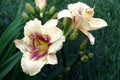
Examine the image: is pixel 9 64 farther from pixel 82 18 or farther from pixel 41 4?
pixel 82 18

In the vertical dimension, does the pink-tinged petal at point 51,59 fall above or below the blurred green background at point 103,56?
above

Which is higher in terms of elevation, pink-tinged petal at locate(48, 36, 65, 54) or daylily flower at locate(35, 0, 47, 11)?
daylily flower at locate(35, 0, 47, 11)

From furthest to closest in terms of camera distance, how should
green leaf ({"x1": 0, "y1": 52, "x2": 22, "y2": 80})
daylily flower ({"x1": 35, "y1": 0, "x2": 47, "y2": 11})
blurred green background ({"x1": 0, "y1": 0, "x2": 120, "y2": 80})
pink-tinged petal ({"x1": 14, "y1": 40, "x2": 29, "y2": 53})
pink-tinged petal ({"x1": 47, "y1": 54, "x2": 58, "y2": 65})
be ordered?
blurred green background ({"x1": 0, "y1": 0, "x2": 120, "y2": 80})
green leaf ({"x1": 0, "y1": 52, "x2": 22, "y2": 80})
daylily flower ({"x1": 35, "y1": 0, "x2": 47, "y2": 11})
pink-tinged petal ({"x1": 14, "y1": 40, "x2": 29, "y2": 53})
pink-tinged petal ({"x1": 47, "y1": 54, "x2": 58, "y2": 65})

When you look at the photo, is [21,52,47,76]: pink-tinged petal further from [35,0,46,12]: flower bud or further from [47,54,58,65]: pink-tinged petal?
[35,0,46,12]: flower bud

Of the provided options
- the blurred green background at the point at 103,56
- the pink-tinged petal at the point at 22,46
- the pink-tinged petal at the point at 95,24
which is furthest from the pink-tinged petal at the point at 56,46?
the blurred green background at the point at 103,56

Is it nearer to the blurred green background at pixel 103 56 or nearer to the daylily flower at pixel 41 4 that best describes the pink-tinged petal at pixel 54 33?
the daylily flower at pixel 41 4

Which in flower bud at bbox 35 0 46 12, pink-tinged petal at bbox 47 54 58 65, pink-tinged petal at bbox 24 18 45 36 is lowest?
pink-tinged petal at bbox 47 54 58 65

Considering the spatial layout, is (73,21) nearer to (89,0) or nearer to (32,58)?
(32,58)

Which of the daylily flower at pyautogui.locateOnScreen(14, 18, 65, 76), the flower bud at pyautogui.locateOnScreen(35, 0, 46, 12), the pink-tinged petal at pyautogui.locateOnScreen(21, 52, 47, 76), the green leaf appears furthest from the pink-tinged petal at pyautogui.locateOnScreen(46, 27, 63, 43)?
the green leaf
